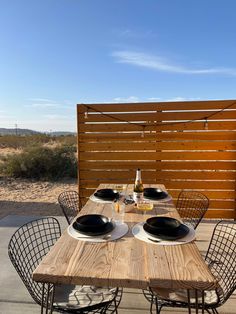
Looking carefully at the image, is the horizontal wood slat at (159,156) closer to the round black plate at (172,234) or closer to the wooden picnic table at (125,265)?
the round black plate at (172,234)

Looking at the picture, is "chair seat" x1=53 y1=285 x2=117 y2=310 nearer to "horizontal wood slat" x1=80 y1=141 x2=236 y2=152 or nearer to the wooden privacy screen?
the wooden privacy screen

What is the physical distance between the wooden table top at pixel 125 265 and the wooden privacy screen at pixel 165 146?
2.73m

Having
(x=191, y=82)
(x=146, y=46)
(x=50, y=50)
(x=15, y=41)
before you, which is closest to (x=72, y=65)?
(x=50, y=50)

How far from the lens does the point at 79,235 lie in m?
1.60

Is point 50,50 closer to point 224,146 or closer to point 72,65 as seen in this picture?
point 72,65

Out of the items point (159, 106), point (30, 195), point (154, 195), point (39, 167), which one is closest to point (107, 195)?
point (154, 195)

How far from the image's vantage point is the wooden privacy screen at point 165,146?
4043 millimetres

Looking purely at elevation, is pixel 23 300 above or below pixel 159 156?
below

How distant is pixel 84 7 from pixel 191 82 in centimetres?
375

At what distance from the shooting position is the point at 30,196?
6379 mm

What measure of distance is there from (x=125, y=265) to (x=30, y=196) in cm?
565

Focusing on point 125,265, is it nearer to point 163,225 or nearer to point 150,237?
point 150,237

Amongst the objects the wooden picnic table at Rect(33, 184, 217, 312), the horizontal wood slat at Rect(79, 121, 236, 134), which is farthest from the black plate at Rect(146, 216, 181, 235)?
the horizontal wood slat at Rect(79, 121, 236, 134)

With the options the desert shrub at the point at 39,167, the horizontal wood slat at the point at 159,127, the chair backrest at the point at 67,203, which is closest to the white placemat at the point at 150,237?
the chair backrest at the point at 67,203
